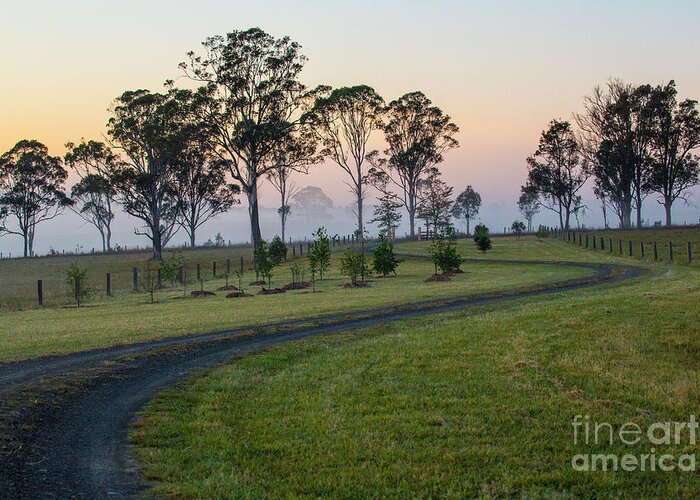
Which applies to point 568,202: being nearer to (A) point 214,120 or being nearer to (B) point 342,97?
(B) point 342,97

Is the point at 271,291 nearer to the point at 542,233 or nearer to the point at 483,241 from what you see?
the point at 483,241

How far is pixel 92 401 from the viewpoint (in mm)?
10305

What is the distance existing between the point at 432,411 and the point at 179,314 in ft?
56.3

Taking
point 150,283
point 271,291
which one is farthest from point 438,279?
point 150,283

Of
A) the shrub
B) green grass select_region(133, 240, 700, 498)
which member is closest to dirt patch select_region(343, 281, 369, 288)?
the shrub

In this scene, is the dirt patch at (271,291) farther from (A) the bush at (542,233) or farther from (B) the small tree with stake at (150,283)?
(A) the bush at (542,233)

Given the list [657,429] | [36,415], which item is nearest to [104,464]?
[36,415]

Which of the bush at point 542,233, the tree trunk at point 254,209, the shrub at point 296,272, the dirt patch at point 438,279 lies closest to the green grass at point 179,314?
the dirt patch at point 438,279

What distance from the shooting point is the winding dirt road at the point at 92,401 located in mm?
6754

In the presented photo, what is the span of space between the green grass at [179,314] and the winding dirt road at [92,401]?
1690 mm

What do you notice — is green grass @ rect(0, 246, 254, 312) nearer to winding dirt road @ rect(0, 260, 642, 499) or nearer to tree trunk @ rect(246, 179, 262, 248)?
tree trunk @ rect(246, 179, 262, 248)

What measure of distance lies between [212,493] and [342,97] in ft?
226

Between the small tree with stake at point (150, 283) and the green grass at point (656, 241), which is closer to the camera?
the small tree with stake at point (150, 283)

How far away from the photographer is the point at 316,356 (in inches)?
548
